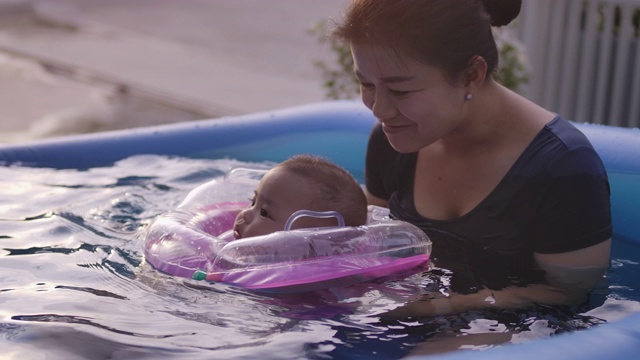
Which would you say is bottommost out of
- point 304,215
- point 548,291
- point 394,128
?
point 548,291

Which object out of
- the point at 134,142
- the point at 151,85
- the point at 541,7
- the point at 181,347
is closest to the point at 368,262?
the point at 181,347

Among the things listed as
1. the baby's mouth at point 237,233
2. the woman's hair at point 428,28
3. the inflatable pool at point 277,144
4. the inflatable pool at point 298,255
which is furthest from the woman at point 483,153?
the inflatable pool at point 277,144

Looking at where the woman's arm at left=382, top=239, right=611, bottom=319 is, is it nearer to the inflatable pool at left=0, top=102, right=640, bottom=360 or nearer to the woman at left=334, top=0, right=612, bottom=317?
the woman at left=334, top=0, right=612, bottom=317

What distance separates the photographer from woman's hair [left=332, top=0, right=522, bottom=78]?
8.76ft

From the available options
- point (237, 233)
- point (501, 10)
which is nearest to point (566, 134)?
point (501, 10)

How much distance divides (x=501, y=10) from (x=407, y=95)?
1.22 feet

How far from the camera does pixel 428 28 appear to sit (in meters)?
2.67

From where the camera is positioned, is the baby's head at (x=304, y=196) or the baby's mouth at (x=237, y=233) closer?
the baby's head at (x=304, y=196)

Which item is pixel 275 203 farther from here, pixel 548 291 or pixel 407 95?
pixel 548 291

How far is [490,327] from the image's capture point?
8.59ft

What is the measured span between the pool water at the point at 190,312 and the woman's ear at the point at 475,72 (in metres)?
0.56

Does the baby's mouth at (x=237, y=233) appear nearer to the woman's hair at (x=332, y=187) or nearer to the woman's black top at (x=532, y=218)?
the woman's hair at (x=332, y=187)

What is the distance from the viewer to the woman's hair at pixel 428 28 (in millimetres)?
2670

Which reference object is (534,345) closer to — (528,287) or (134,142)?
(528,287)
